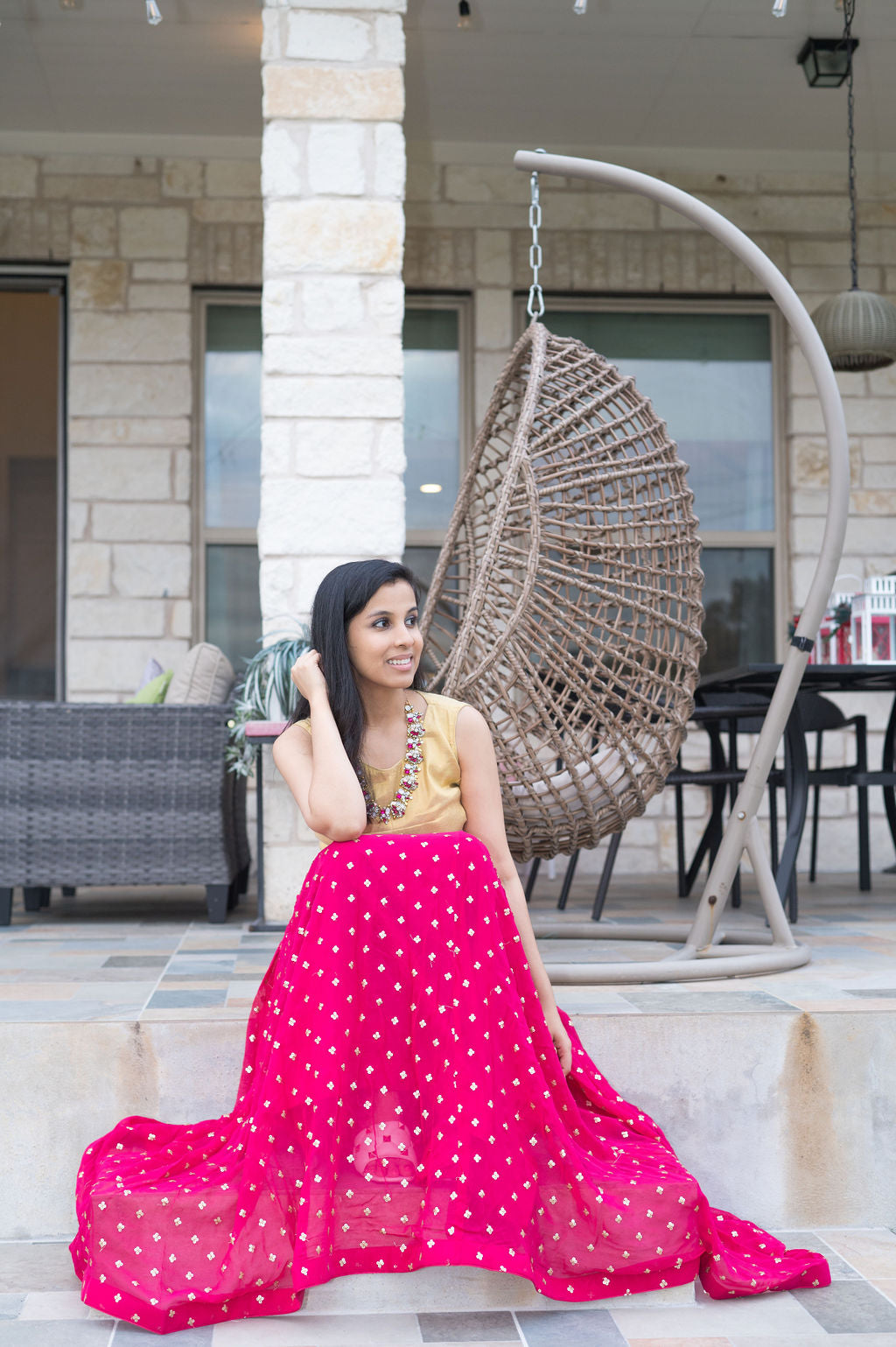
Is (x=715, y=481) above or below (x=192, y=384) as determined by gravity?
below

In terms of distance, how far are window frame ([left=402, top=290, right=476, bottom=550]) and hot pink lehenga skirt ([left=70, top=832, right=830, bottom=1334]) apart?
12.1 ft

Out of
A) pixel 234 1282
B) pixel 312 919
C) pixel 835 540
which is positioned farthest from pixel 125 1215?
pixel 835 540

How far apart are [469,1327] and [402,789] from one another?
0.75 metres

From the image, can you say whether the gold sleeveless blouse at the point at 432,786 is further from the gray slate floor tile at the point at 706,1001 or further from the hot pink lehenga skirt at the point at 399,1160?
the gray slate floor tile at the point at 706,1001

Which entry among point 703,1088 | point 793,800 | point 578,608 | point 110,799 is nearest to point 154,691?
point 110,799

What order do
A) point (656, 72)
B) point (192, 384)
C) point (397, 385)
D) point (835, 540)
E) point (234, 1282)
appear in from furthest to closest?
point (192, 384) < point (656, 72) < point (397, 385) < point (835, 540) < point (234, 1282)

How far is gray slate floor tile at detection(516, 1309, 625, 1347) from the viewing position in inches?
66.2

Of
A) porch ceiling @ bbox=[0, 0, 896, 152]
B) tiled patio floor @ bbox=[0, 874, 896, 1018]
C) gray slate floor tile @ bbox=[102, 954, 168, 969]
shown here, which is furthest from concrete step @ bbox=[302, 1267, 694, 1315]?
porch ceiling @ bbox=[0, 0, 896, 152]

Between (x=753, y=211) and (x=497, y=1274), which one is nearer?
(x=497, y=1274)

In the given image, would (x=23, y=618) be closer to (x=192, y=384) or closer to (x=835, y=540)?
(x=192, y=384)

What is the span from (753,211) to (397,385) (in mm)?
2883

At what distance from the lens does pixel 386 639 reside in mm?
1961

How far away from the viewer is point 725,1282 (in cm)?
181

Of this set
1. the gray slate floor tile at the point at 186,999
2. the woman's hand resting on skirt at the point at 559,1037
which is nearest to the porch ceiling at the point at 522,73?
the gray slate floor tile at the point at 186,999
